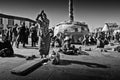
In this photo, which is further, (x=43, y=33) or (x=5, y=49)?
(x=5, y=49)

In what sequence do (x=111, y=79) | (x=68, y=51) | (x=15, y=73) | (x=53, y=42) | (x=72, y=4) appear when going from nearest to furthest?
(x=111, y=79) < (x=15, y=73) < (x=68, y=51) < (x=53, y=42) < (x=72, y=4)

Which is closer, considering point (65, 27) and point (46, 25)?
point (46, 25)

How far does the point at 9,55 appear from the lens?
6195 millimetres

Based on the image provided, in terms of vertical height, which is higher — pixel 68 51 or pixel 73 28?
pixel 73 28

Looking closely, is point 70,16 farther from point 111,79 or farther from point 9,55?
point 111,79

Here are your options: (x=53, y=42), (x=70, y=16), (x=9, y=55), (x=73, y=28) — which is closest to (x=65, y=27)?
(x=73, y=28)

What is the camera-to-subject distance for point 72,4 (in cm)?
3088

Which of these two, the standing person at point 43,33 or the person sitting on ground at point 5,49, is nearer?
the standing person at point 43,33

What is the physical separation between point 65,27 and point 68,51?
59.8ft

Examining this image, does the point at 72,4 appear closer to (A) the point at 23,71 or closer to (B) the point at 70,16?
(B) the point at 70,16

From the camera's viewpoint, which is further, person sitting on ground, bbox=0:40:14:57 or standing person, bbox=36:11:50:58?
person sitting on ground, bbox=0:40:14:57

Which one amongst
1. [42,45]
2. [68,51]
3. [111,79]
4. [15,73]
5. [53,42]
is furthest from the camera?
[53,42]

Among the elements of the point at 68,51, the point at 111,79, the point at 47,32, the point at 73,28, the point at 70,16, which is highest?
the point at 70,16

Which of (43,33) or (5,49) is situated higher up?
(43,33)
